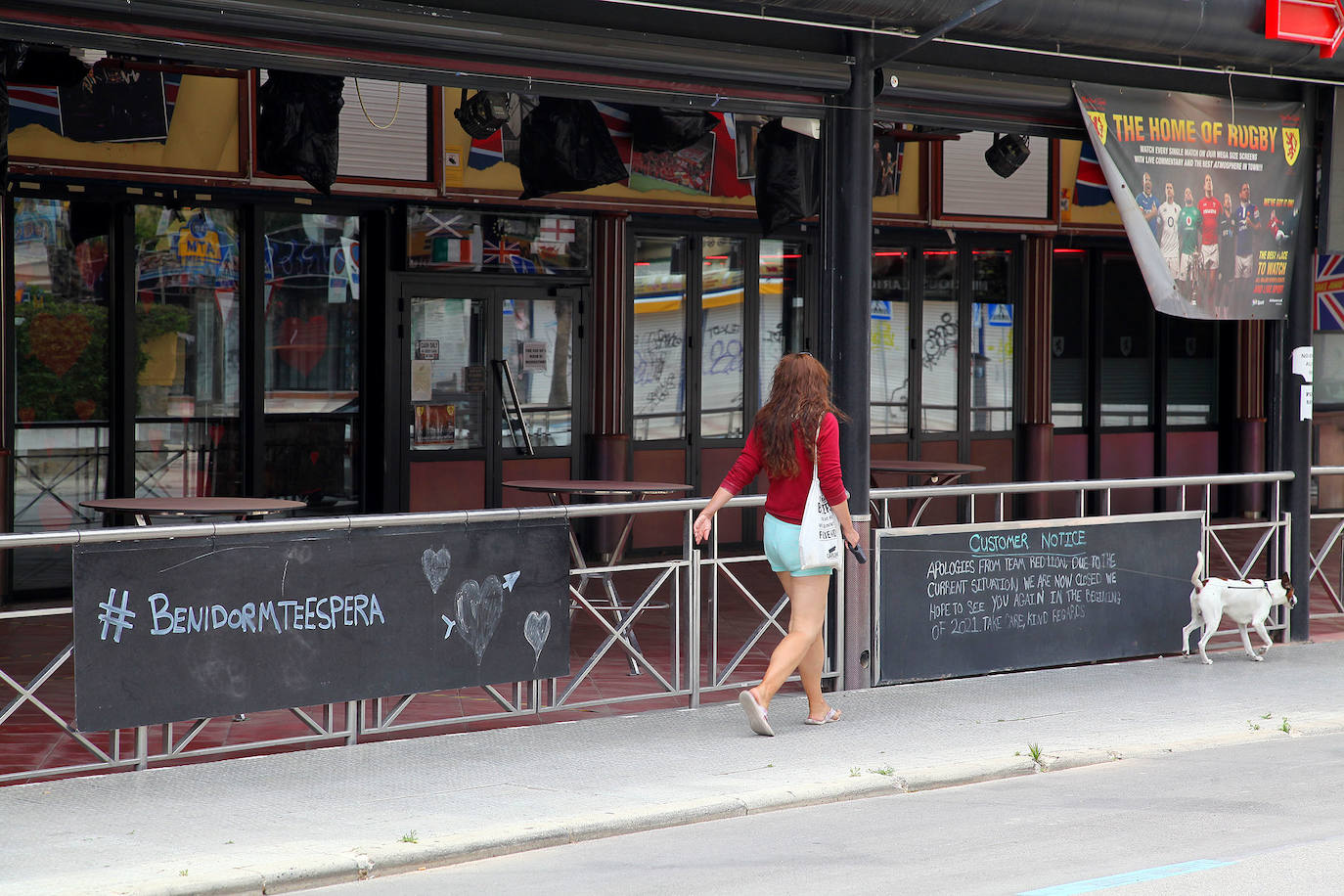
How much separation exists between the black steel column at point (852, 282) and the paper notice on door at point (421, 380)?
524cm

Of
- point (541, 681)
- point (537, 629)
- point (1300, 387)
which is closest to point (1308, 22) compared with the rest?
point (1300, 387)

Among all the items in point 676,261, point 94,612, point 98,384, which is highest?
point 676,261

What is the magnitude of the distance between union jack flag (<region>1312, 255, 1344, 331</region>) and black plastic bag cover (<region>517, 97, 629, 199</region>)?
5944mm

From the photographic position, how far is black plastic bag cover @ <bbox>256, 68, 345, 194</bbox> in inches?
390

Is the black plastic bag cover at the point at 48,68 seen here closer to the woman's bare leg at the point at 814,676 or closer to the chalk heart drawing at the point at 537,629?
the chalk heart drawing at the point at 537,629

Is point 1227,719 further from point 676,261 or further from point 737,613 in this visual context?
point 676,261

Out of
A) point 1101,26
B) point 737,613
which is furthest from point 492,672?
point 1101,26

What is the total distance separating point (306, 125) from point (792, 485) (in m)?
4.57

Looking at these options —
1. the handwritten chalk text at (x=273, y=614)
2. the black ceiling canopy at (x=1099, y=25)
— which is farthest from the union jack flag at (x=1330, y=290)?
the handwritten chalk text at (x=273, y=614)

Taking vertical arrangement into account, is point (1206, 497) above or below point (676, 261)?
below

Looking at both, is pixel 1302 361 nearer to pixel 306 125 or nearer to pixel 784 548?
pixel 784 548

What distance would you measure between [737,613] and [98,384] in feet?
16.6

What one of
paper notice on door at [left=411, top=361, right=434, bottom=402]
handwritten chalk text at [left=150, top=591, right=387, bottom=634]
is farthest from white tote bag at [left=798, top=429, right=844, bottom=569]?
paper notice on door at [left=411, top=361, right=434, bottom=402]

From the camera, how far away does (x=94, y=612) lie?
611 cm
